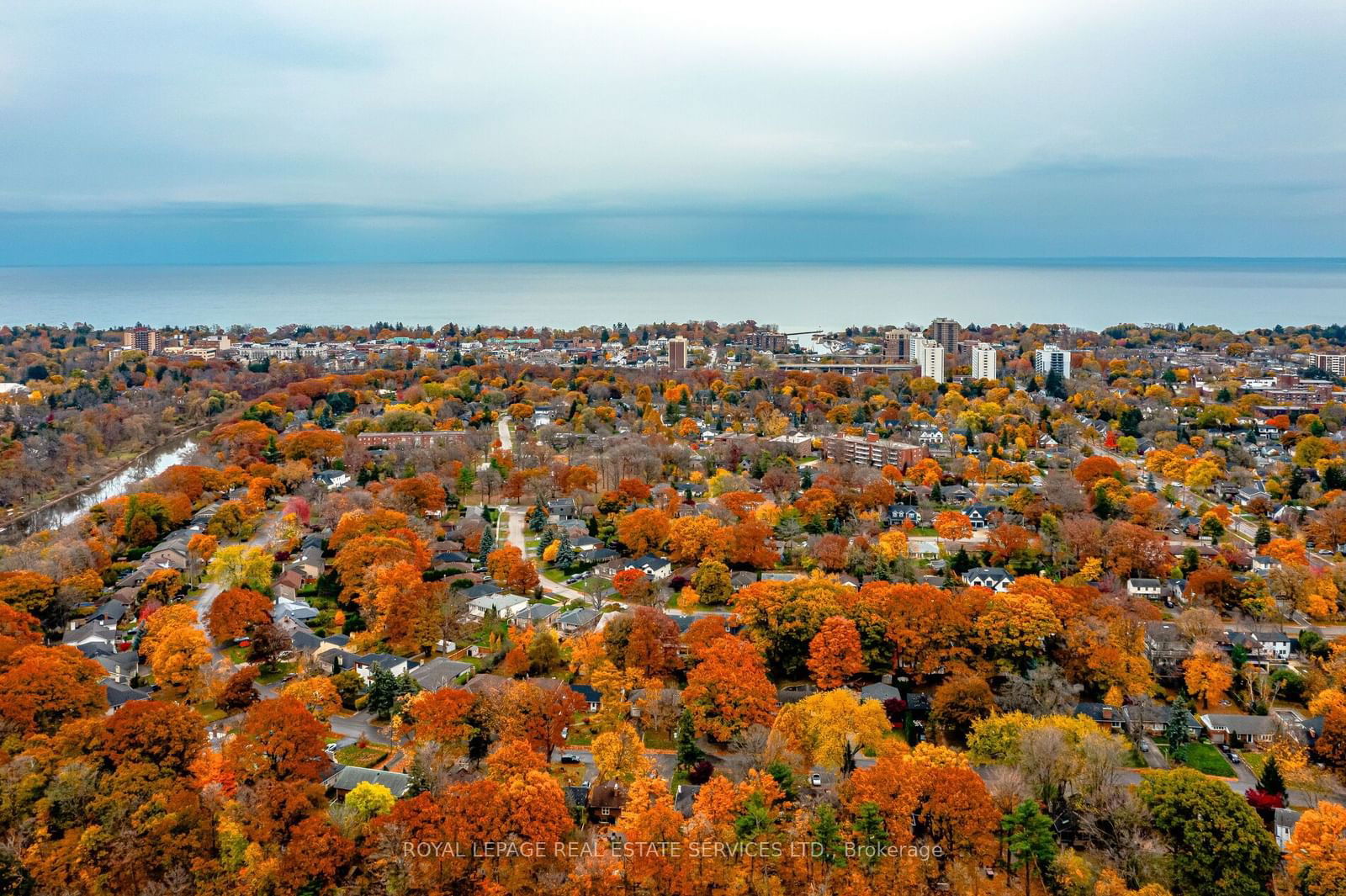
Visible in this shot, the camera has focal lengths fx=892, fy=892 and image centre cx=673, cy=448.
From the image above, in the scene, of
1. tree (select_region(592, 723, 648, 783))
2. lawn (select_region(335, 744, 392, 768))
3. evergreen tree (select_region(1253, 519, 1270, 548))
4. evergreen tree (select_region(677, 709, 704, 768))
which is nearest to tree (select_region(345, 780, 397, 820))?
lawn (select_region(335, 744, 392, 768))

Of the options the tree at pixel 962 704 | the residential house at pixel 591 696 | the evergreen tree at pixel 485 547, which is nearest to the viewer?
the tree at pixel 962 704

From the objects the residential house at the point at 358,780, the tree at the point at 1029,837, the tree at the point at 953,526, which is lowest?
the residential house at the point at 358,780

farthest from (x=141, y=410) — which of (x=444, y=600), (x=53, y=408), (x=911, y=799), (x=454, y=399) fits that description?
(x=911, y=799)

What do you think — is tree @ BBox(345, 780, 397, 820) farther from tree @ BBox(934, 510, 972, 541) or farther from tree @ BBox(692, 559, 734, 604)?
tree @ BBox(934, 510, 972, 541)

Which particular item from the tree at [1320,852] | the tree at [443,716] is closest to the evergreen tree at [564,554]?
the tree at [443,716]

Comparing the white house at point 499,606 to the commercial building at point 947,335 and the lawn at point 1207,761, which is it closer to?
the lawn at point 1207,761

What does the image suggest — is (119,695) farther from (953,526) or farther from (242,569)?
(953,526)

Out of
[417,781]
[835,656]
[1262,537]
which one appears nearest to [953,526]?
[1262,537]
